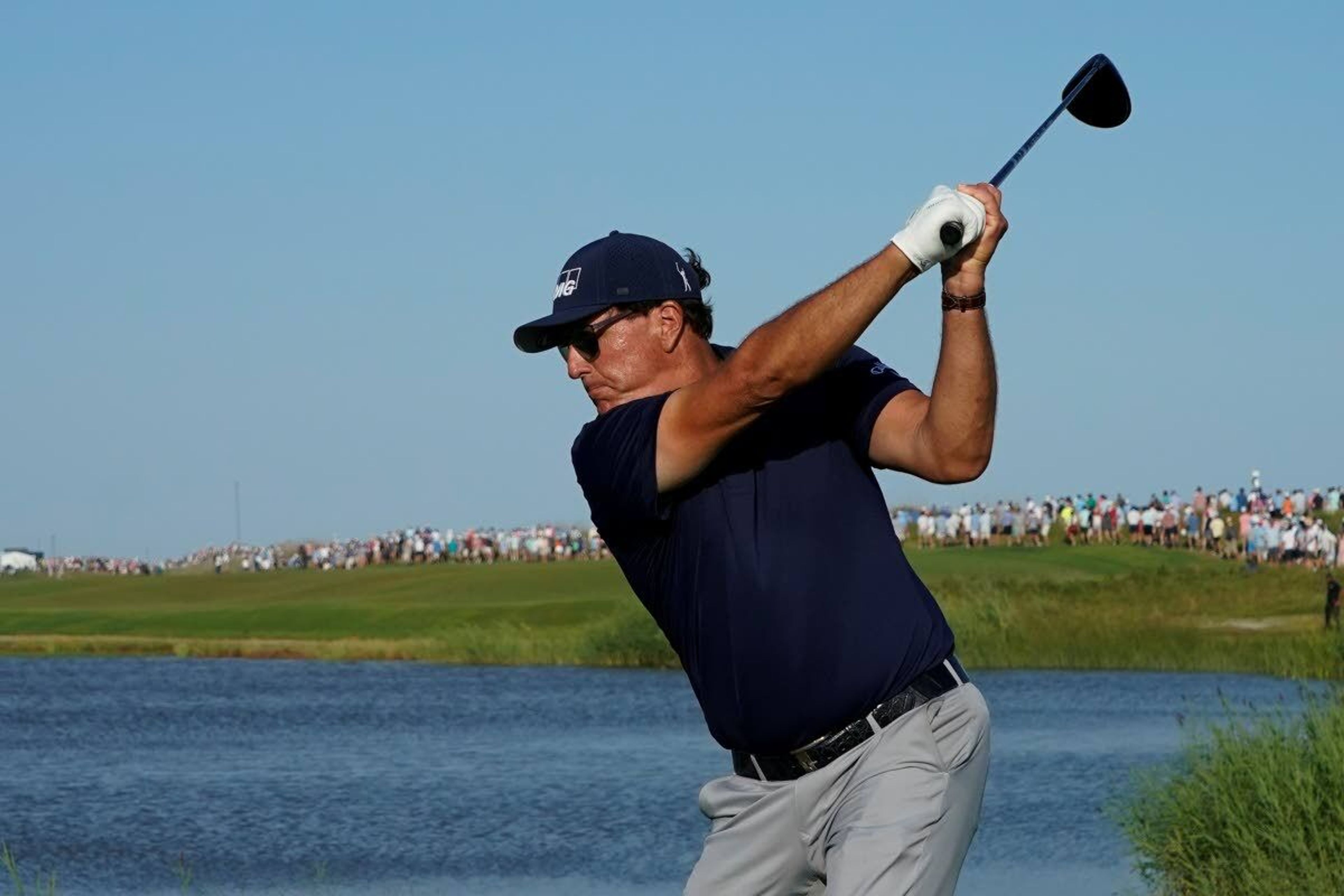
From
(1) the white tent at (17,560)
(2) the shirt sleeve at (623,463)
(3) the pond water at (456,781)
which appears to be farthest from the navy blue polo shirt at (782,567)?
(1) the white tent at (17,560)

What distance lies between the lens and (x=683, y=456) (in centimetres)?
487

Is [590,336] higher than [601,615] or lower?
higher

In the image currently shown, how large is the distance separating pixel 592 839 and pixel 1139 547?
49.6m

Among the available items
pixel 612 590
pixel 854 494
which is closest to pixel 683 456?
pixel 854 494

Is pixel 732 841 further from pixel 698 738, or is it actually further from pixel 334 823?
pixel 698 738

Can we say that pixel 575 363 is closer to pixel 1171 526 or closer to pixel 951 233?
pixel 951 233

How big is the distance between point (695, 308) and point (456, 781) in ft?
81.7

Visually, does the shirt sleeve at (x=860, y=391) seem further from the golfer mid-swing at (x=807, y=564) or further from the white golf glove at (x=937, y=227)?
the white golf glove at (x=937, y=227)

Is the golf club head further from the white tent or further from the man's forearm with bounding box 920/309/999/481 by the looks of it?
the white tent

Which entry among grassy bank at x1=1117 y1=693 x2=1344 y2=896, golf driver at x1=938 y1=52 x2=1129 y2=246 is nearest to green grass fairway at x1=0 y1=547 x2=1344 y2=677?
grassy bank at x1=1117 y1=693 x2=1344 y2=896

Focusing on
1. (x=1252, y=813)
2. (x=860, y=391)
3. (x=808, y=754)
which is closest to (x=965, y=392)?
(x=860, y=391)

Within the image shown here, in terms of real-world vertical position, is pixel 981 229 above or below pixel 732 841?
above

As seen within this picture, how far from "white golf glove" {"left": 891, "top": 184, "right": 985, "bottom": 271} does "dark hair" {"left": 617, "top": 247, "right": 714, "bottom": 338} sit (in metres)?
0.82

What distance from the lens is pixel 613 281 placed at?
5262mm
